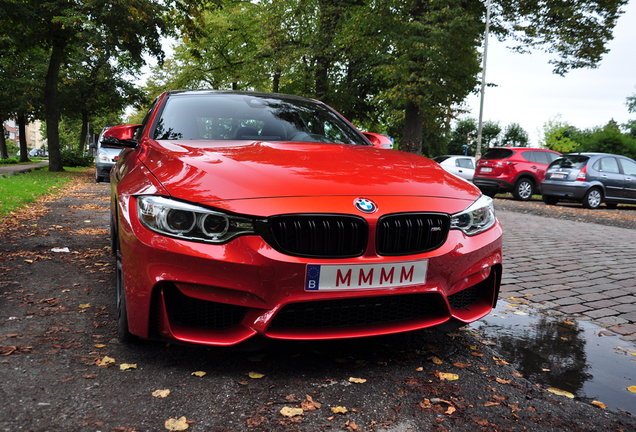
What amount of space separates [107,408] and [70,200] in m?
9.66

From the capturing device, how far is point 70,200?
10.7 m

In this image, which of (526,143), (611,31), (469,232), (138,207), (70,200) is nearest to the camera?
(138,207)

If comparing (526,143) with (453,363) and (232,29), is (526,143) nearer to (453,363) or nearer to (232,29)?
(232,29)

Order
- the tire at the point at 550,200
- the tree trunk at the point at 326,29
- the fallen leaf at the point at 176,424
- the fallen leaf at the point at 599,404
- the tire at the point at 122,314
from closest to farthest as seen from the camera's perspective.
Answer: the fallen leaf at the point at 176,424, the fallen leaf at the point at 599,404, the tire at the point at 122,314, the tire at the point at 550,200, the tree trunk at the point at 326,29

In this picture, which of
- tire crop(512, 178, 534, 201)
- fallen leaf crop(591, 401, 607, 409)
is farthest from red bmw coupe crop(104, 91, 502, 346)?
tire crop(512, 178, 534, 201)

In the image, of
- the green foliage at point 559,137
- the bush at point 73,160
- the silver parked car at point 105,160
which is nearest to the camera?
the silver parked car at point 105,160

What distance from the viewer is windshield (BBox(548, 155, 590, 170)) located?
1436cm

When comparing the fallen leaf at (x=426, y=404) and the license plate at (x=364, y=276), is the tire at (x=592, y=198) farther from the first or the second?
the fallen leaf at (x=426, y=404)

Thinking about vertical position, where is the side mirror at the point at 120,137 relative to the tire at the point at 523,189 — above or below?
above

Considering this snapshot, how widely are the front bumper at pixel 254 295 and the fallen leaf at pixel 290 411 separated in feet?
1.02

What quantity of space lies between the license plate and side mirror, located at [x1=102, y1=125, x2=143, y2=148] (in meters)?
1.94

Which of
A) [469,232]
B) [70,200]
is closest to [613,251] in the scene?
[469,232]

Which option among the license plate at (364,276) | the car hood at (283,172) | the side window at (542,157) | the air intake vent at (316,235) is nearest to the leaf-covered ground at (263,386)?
→ the license plate at (364,276)

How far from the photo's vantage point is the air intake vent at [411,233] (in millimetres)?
2420
